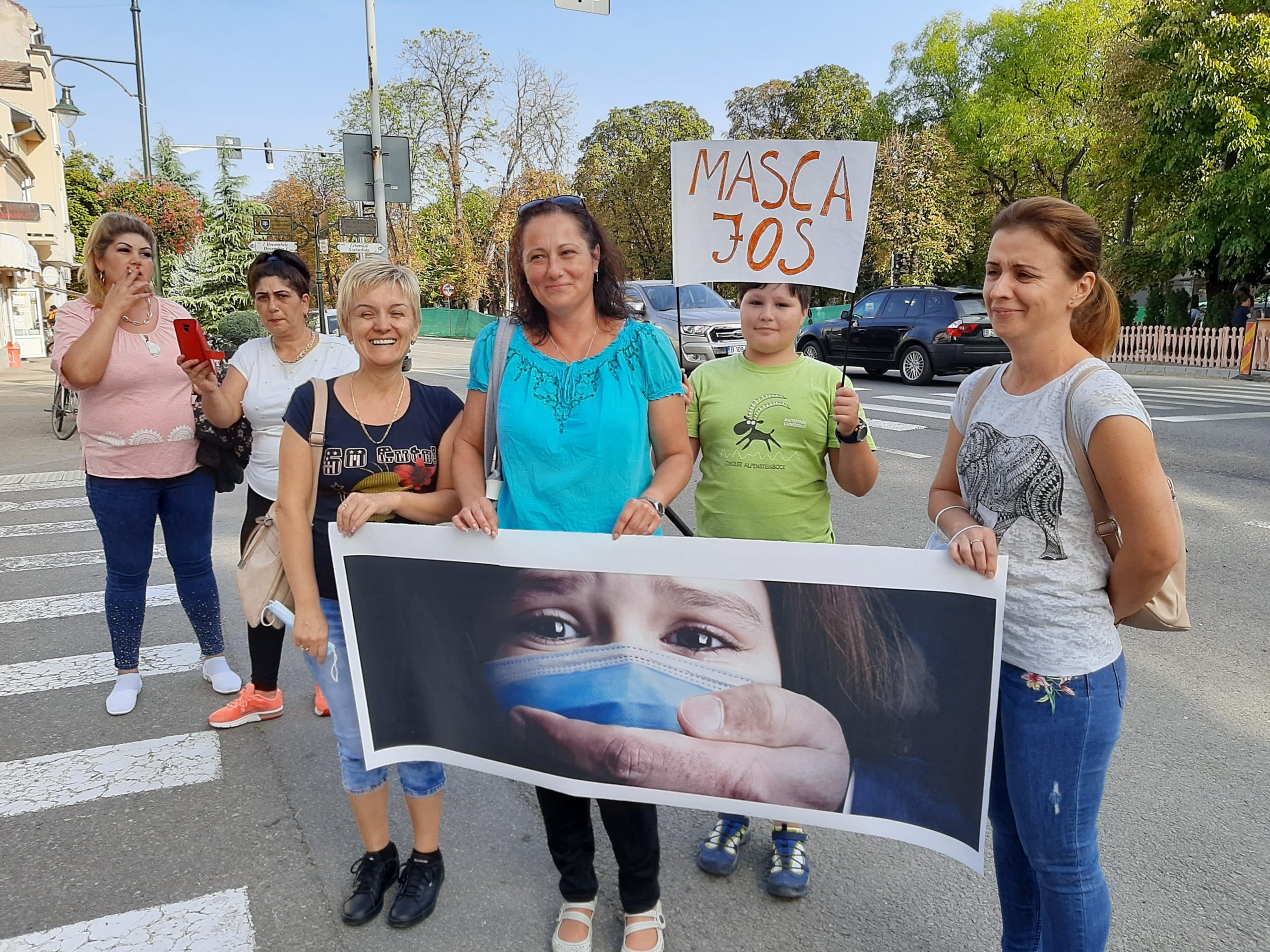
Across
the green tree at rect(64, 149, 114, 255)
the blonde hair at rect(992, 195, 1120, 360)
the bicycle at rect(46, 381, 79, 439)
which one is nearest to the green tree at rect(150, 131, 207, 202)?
the green tree at rect(64, 149, 114, 255)

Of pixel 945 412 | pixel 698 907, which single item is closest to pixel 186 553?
pixel 698 907

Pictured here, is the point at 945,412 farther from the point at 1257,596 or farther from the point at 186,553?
the point at 186,553

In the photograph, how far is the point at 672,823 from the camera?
123 inches

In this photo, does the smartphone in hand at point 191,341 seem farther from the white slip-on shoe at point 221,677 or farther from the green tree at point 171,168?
the green tree at point 171,168

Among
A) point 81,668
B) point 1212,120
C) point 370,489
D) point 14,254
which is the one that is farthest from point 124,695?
point 14,254

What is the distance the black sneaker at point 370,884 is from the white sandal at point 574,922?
539mm

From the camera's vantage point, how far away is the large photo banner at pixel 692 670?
6.67ft

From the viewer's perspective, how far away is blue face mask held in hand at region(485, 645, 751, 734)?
224cm

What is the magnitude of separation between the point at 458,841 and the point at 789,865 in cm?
110

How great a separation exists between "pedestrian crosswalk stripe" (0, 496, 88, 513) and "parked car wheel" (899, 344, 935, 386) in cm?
1358

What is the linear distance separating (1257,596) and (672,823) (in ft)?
13.7

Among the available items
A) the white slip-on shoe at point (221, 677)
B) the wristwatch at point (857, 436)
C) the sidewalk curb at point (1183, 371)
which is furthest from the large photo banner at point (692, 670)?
the sidewalk curb at point (1183, 371)

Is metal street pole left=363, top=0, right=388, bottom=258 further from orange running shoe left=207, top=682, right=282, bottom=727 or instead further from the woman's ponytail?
the woman's ponytail

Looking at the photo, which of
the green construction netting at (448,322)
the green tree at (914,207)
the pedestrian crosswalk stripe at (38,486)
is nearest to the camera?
the pedestrian crosswalk stripe at (38,486)
